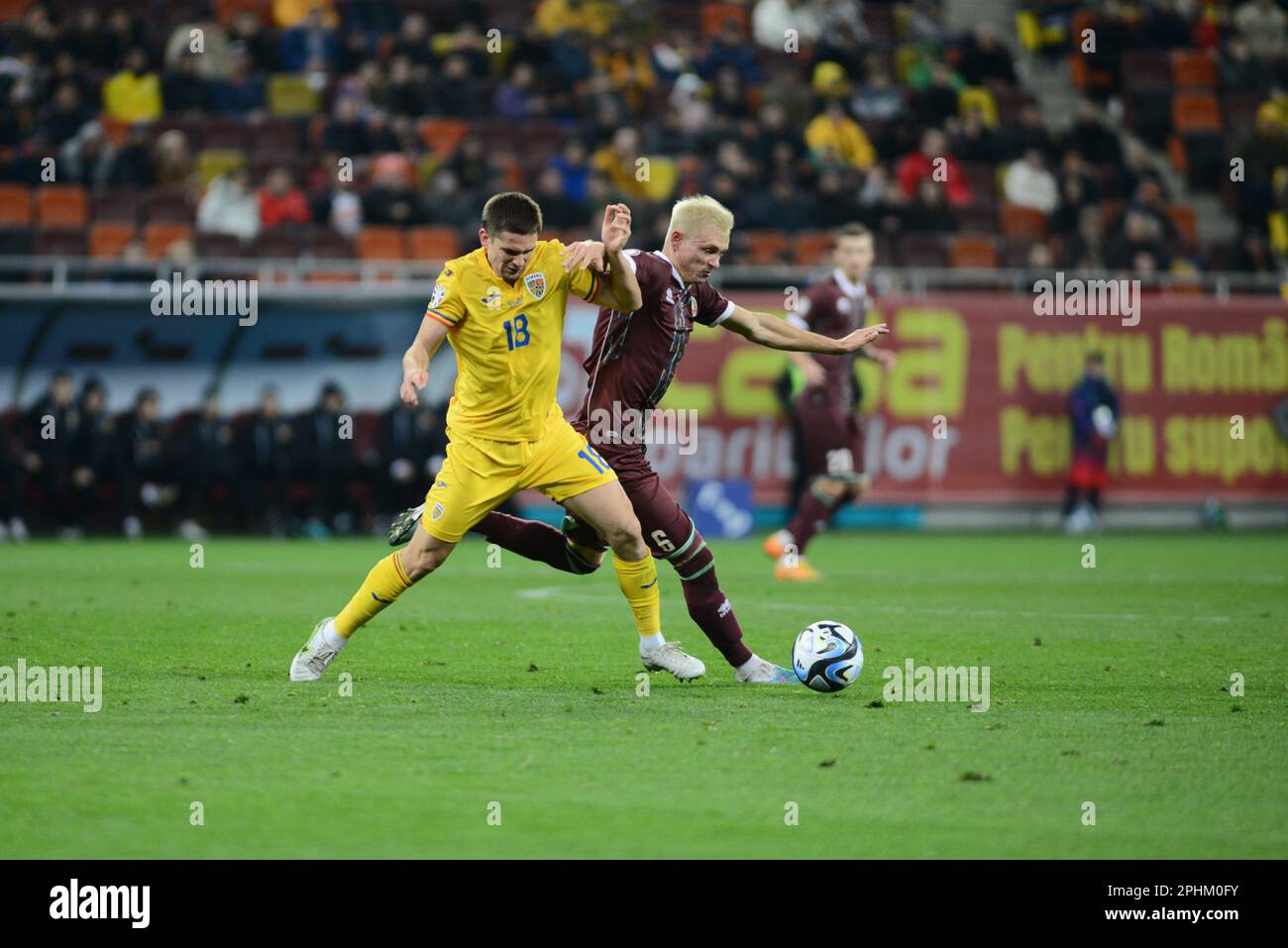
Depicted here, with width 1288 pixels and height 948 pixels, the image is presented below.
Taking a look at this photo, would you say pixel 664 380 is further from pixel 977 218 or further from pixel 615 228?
pixel 977 218

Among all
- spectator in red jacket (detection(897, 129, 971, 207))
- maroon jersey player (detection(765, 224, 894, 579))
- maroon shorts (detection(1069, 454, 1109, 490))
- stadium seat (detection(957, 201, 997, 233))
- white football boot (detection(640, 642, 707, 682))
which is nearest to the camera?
white football boot (detection(640, 642, 707, 682))

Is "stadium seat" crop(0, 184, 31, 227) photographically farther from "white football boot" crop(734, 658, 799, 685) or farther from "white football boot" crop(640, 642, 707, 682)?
"white football boot" crop(734, 658, 799, 685)

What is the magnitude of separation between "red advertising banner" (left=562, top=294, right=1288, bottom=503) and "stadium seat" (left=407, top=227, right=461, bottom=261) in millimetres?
3179

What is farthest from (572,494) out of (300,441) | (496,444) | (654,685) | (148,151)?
(148,151)

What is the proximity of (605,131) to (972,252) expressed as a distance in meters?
5.05

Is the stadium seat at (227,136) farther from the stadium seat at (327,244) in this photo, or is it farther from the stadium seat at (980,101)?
the stadium seat at (980,101)

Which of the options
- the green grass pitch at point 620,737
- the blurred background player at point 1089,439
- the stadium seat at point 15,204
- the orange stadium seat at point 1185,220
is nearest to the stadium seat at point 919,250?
the blurred background player at point 1089,439

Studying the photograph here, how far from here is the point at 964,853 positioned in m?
5.23

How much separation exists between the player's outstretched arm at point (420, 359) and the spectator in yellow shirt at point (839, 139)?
17.3m

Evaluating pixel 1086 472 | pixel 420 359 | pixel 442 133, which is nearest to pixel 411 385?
pixel 420 359

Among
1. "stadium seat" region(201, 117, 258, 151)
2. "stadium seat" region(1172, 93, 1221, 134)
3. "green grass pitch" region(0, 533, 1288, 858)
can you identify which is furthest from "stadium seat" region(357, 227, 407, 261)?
"stadium seat" region(1172, 93, 1221, 134)

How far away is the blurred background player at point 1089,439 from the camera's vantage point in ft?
73.4

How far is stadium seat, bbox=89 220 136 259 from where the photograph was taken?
22.0m
